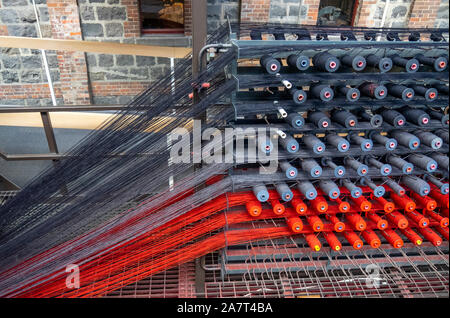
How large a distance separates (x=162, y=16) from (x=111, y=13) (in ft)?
2.67

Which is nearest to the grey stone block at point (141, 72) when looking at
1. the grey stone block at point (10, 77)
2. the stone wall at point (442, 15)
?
the grey stone block at point (10, 77)

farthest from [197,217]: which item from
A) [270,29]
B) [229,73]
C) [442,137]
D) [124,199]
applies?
[442,137]

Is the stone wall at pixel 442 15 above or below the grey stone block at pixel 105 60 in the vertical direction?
above

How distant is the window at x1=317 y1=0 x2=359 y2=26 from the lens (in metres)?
5.69

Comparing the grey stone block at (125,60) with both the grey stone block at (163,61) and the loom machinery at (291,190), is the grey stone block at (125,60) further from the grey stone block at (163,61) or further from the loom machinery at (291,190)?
the loom machinery at (291,190)

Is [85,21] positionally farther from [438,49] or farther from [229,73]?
[438,49]

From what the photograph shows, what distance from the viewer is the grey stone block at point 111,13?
17.9 feet

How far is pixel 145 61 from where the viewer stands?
19.7ft

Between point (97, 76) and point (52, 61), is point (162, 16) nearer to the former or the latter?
point (97, 76)

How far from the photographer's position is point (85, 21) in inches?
216

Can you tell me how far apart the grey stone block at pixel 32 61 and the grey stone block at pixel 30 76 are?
0.09m

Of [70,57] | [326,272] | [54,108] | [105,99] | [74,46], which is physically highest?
[74,46]

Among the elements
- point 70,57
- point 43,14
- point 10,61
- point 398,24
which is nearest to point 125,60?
point 70,57

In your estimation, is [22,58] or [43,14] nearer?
[43,14]
